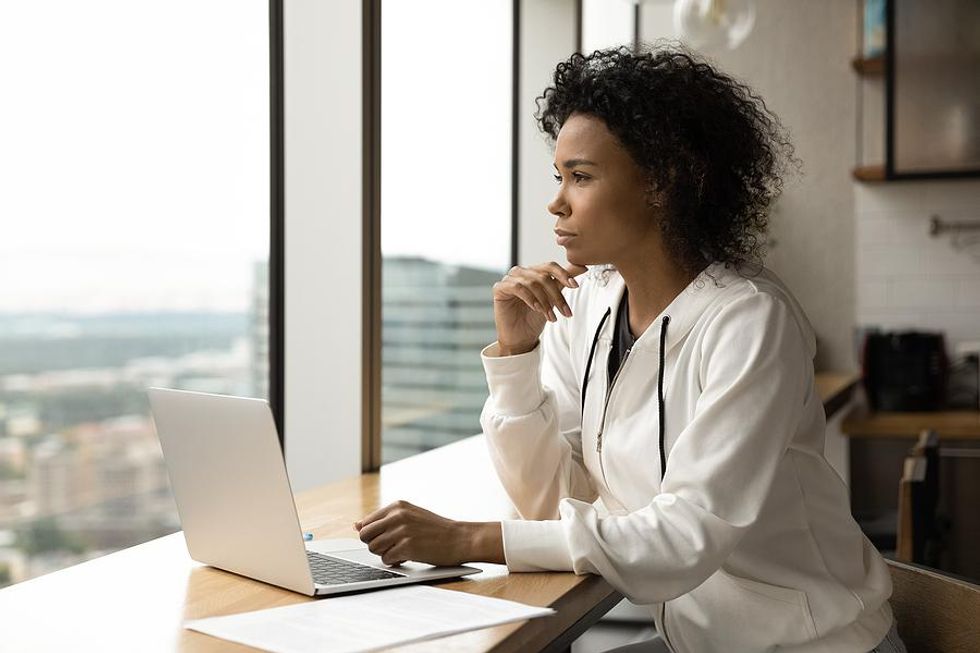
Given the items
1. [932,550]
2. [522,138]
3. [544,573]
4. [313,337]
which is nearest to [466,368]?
[522,138]

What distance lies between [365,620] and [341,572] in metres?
0.23

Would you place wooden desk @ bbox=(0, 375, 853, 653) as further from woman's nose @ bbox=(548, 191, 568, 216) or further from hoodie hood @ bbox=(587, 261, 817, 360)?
woman's nose @ bbox=(548, 191, 568, 216)

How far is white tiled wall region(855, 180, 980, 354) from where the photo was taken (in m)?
4.44

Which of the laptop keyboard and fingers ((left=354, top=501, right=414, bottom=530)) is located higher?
fingers ((left=354, top=501, right=414, bottom=530))

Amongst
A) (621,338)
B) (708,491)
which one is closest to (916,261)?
(621,338)

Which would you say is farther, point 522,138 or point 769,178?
point 522,138

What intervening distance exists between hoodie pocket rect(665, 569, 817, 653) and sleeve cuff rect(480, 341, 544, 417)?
392 millimetres

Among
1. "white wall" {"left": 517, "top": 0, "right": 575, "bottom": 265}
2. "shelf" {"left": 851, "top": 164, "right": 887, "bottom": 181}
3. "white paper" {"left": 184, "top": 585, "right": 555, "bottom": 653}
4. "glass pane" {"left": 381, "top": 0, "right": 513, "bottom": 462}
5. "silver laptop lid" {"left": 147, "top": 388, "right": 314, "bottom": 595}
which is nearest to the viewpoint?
"white paper" {"left": 184, "top": 585, "right": 555, "bottom": 653}

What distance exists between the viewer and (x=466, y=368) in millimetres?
3670

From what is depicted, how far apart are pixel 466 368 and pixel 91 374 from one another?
1.75 m

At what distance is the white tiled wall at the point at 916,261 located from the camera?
4.44m

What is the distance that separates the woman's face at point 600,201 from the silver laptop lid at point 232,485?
0.58 meters

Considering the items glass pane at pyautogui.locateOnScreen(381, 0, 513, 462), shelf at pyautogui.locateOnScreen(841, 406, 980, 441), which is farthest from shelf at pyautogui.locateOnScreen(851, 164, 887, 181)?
glass pane at pyautogui.locateOnScreen(381, 0, 513, 462)

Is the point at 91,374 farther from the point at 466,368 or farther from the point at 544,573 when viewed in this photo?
the point at 466,368
